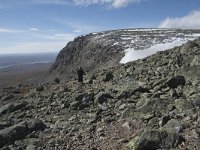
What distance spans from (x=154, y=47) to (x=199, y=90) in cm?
3564

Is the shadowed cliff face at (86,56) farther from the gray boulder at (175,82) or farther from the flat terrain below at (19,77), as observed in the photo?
the gray boulder at (175,82)

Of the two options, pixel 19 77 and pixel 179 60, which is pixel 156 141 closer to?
pixel 179 60

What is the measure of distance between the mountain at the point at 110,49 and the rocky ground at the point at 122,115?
74.2 ft

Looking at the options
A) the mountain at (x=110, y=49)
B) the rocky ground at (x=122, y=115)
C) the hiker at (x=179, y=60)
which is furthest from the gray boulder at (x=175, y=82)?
the mountain at (x=110, y=49)

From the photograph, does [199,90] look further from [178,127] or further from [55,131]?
[55,131]

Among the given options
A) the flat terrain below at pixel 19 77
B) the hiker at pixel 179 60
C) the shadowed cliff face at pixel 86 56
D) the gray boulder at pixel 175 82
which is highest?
the hiker at pixel 179 60

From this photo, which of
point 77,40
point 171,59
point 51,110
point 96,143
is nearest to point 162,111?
point 96,143

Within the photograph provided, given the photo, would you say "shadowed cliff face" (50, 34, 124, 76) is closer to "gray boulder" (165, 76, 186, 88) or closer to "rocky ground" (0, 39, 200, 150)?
"rocky ground" (0, 39, 200, 150)

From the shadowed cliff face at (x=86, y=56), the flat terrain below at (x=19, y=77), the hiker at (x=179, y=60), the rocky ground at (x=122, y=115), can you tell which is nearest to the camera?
the rocky ground at (x=122, y=115)

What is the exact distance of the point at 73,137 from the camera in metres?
15.0

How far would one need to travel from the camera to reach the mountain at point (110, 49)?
49812mm

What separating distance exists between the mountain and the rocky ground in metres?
22.6

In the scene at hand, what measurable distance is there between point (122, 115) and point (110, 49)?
43.1m

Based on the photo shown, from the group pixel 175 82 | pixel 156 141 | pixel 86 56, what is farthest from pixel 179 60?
pixel 86 56
